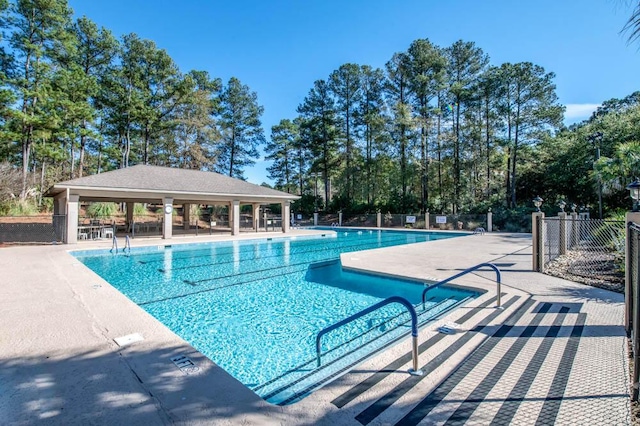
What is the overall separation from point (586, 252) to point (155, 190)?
17647mm

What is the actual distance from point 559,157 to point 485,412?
26910 mm

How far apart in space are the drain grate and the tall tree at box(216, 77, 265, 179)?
33754mm

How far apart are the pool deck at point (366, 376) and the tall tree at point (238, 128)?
3296cm

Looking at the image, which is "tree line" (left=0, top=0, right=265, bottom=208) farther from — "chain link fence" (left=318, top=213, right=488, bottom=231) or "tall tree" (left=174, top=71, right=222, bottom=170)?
"chain link fence" (left=318, top=213, right=488, bottom=231)

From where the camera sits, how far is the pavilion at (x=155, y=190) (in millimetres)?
14109

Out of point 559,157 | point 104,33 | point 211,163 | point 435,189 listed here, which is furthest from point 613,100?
point 104,33

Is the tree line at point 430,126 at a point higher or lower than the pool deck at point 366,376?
higher

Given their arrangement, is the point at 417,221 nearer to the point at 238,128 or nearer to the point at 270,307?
the point at 270,307

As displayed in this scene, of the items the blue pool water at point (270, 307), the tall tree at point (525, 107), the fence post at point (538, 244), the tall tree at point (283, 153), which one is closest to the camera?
the blue pool water at point (270, 307)

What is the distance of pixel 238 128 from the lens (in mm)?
36500

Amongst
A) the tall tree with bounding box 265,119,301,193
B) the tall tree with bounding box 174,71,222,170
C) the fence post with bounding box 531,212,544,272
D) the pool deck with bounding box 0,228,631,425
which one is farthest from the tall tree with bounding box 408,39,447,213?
the pool deck with bounding box 0,228,631,425

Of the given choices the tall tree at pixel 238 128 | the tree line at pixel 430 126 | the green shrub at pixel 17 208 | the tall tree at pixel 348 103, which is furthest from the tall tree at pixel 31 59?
the tall tree at pixel 348 103

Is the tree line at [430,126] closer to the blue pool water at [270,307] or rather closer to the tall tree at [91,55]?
the tall tree at [91,55]

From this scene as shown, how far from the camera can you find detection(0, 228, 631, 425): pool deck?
224 cm
